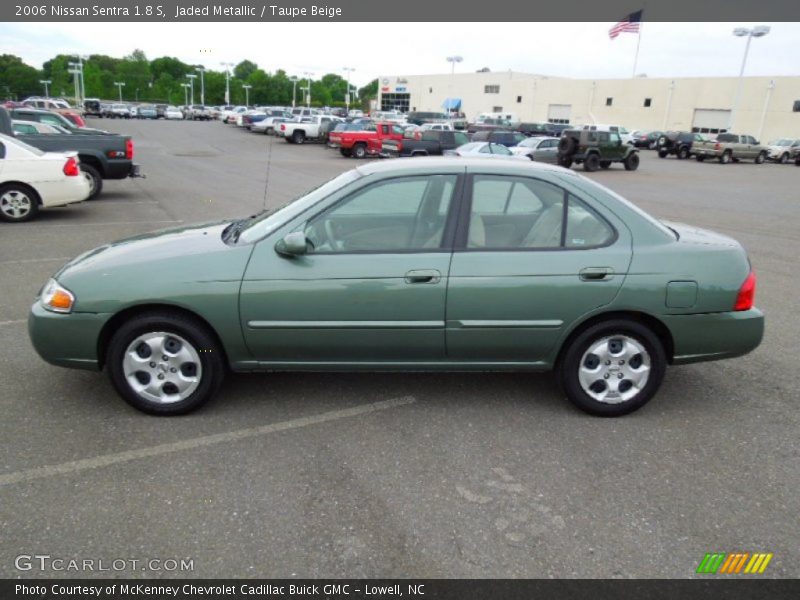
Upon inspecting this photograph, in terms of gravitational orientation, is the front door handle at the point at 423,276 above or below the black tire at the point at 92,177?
above

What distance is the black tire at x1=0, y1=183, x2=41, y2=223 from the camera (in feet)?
32.9

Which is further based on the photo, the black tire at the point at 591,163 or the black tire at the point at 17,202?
the black tire at the point at 591,163

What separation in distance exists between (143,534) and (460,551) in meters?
1.46

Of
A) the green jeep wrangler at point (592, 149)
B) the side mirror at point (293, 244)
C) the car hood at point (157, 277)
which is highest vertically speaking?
the green jeep wrangler at point (592, 149)

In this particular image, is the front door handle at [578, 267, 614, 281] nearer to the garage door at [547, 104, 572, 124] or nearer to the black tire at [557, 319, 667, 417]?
the black tire at [557, 319, 667, 417]

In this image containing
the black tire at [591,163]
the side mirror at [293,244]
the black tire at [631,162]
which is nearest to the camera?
the side mirror at [293,244]

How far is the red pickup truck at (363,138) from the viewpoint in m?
29.4

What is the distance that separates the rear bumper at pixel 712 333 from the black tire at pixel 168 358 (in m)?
2.87

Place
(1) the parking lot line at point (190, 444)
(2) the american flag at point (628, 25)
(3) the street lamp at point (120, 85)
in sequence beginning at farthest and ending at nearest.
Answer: (3) the street lamp at point (120, 85), (2) the american flag at point (628, 25), (1) the parking lot line at point (190, 444)

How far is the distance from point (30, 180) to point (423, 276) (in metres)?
9.22

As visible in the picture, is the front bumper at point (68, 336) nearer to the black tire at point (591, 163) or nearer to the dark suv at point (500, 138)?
the black tire at point (591, 163)

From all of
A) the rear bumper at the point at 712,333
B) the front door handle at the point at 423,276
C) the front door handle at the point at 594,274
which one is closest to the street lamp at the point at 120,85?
the front door handle at the point at 423,276

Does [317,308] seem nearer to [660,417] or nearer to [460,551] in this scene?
[460,551]

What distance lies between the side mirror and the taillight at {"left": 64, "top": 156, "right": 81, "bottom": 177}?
850 cm
